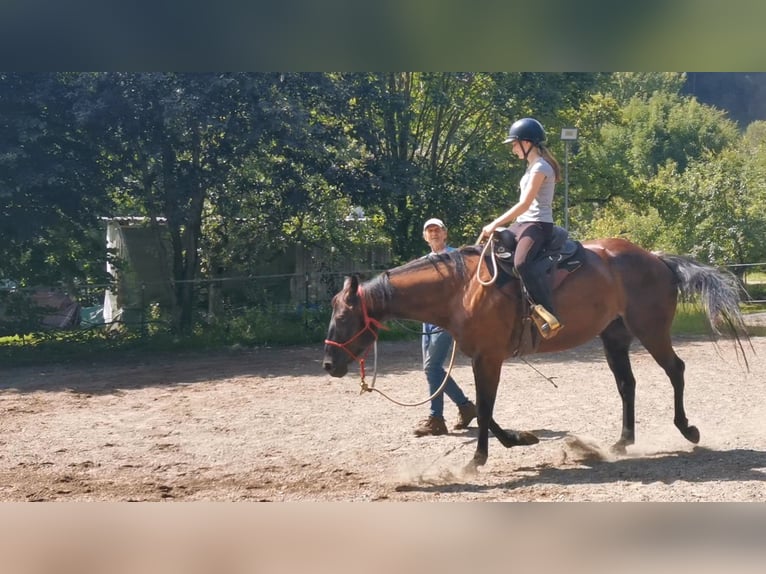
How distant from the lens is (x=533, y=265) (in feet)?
22.1

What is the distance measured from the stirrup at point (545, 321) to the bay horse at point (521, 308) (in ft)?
0.65

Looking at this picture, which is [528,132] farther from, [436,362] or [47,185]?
[47,185]

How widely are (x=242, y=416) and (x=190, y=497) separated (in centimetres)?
316

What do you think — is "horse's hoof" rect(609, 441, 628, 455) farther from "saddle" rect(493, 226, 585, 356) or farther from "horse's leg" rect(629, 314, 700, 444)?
"saddle" rect(493, 226, 585, 356)

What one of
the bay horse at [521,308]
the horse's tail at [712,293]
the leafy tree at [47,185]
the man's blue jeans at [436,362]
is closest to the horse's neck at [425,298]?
the bay horse at [521,308]

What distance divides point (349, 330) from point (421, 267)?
79 centimetres

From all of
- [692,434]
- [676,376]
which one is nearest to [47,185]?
[676,376]

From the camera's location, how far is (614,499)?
19.5ft

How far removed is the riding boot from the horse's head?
1.20m

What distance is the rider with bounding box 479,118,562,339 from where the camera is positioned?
660 centimetres
